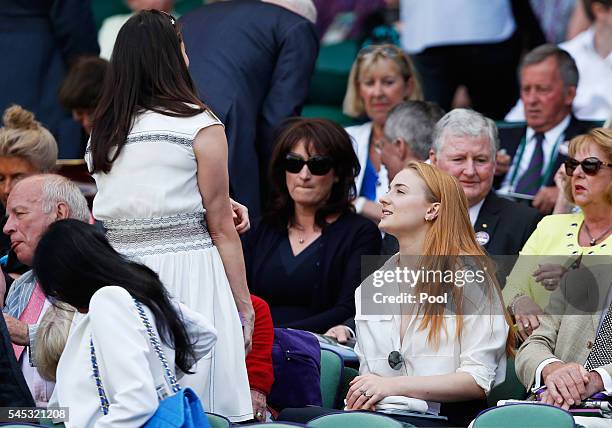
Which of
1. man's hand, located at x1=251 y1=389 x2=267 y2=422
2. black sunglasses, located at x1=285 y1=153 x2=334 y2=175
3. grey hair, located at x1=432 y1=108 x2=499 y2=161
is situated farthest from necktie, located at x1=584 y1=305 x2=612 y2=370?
black sunglasses, located at x1=285 y1=153 x2=334 y2=175

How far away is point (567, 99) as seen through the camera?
23.9ft

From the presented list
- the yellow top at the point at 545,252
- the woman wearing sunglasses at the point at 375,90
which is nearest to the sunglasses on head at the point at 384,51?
the woman wearing sunglasses at the point at 375,90

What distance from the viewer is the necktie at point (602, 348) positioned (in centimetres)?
507

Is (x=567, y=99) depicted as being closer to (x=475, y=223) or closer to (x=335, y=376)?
(x=475, y=223)

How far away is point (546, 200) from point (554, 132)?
0.62 metres

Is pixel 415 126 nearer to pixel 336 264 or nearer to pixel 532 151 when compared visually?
pixel 532 151

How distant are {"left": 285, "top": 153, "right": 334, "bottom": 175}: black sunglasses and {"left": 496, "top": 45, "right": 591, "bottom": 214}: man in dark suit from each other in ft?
4.08

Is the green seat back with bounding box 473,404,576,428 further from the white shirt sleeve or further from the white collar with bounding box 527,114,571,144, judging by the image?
the white collar with bounding box 527,114,571,144

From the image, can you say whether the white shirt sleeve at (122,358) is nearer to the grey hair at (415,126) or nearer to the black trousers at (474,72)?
the grey hair at (415,126)

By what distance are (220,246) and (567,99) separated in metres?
3.23

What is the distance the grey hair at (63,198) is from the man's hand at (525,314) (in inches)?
72.1

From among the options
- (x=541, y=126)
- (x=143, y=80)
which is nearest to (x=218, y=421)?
(x=143, y=80)

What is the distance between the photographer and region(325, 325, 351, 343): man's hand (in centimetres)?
582

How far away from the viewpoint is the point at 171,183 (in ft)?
14.9
